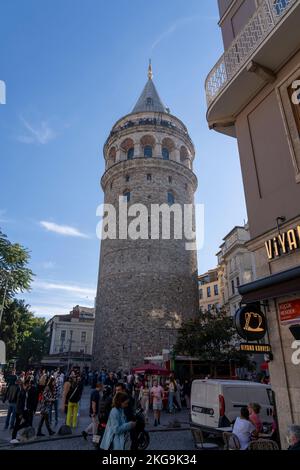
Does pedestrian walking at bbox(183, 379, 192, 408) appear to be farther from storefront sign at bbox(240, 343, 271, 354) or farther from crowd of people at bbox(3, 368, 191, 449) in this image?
storefront sign at bbox(240, 343, 271, 354)

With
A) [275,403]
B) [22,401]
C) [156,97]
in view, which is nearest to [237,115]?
[275,403]

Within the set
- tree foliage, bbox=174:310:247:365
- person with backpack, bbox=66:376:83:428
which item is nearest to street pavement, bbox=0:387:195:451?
person with backpack, bbox=66:376:83:428

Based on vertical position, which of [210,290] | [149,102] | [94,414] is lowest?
[94,414]

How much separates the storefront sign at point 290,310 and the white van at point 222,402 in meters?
3.56

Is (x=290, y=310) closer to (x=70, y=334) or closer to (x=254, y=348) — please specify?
(x=254, y=348)

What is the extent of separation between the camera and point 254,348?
20.3ft

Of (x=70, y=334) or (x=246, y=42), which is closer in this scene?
(x=246, y=42)

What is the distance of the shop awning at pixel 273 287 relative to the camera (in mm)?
5543

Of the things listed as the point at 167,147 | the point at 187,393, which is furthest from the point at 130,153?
the point at 187,393

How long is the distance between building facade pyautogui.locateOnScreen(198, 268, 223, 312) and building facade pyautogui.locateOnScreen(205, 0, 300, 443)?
41472 millimetres

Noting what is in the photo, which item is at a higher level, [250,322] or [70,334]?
[70,334]

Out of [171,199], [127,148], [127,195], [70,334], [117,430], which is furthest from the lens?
[70,334]

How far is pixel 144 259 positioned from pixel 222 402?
64.6 feet

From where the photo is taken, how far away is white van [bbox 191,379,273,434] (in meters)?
8.30
